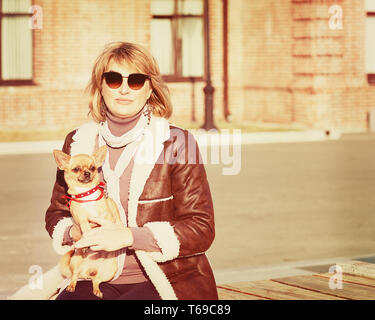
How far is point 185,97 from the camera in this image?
28.5 metres

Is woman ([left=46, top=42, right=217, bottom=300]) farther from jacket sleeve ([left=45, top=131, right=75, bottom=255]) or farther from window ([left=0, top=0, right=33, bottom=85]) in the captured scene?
window ([left=0, top=0, right=33, bottom=85])

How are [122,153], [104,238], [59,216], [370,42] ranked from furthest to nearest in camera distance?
[370,42] < [59,216] < [122,153] < [104,238]

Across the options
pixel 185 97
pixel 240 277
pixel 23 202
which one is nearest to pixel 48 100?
pixel 185 97

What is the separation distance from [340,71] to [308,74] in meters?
0.81

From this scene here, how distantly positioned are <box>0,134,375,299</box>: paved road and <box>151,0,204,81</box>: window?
27.0 ft

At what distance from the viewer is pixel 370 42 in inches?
1105

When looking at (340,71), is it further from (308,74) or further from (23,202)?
(23,202)

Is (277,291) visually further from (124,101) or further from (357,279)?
(124,101)

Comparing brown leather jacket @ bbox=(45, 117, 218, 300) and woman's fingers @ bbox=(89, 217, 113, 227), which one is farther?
brown leather jacket @ bbox=(45, 117, 218, 300)

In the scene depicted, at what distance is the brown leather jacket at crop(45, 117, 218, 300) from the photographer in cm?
396

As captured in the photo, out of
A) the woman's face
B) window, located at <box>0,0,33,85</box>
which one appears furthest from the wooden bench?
window, located at <box>0,0,33,85</box>

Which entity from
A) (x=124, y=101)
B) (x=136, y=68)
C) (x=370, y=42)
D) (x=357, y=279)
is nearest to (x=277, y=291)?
(x=357, y=279)

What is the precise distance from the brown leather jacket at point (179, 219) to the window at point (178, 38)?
2457 centimetres

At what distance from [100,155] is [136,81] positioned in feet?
1.05
